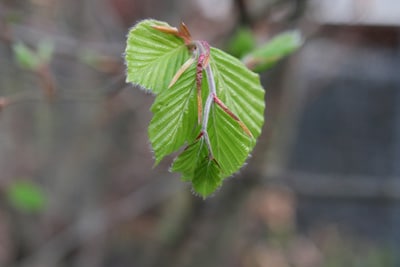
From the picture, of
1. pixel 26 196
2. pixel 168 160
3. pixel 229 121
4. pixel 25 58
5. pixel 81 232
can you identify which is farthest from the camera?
pixel 168 160

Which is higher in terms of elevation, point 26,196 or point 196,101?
point 196,101

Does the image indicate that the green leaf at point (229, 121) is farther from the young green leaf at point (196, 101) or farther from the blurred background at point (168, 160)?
the blurred background at point (168, 160)

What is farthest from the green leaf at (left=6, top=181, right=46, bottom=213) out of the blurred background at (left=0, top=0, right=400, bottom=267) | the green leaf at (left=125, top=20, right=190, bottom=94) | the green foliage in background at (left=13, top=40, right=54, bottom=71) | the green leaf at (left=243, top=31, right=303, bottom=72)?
the green leaf at (left=125, top=20, right=190, bottom=94)

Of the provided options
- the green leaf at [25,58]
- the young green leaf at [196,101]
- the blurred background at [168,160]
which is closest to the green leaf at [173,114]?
the young green leaf at [196,101]

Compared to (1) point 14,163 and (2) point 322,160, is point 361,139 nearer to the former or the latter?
(2) point 322,160

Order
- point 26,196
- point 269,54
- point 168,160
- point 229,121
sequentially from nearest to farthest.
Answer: point 229,121
point 269,54
point 26,196
point 168,160

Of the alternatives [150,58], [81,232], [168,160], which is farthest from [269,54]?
[168,160]

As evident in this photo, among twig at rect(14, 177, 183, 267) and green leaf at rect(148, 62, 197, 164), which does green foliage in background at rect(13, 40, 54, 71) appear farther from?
twig at rect(14, 177, 183, 267)

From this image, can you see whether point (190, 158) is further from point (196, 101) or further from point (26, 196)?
point (26, 196)
